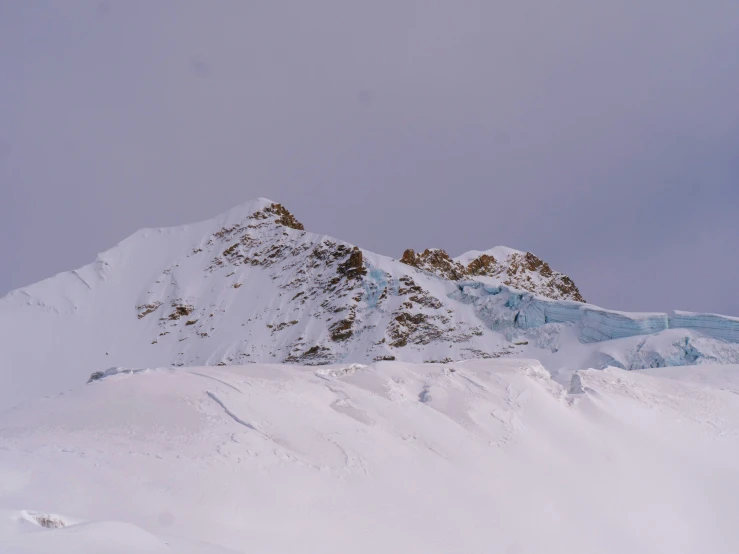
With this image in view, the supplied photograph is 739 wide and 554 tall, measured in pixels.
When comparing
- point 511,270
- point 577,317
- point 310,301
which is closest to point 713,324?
point 577,317

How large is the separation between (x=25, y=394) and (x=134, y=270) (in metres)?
24.5

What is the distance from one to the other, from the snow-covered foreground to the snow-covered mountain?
3351 cm

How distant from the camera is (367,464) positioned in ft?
68.5

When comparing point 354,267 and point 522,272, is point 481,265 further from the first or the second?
point 354,267

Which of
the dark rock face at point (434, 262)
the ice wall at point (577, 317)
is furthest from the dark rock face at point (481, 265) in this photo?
the ice wall at point (577, 317)

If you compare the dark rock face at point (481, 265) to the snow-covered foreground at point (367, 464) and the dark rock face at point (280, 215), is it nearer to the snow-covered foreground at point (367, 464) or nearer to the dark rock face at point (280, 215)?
the dark rock face at point (280, 215)

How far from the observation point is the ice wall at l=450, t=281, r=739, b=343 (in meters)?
60.7

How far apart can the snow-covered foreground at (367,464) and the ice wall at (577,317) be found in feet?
104

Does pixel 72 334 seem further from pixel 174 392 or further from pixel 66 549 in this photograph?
pixel 66 549

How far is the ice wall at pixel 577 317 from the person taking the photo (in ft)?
199

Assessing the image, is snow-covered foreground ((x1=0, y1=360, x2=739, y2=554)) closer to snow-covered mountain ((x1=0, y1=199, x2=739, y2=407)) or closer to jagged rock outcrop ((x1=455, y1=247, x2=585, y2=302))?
snow-covered mountain ((x1=0, y1=199, x2=739, y2=407))

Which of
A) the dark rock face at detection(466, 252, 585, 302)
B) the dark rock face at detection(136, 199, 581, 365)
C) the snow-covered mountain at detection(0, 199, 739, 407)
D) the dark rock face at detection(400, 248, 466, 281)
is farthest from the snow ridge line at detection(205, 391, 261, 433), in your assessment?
the dark rock face at detection(466, 252, 585, 302)

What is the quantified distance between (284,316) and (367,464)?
60.8m

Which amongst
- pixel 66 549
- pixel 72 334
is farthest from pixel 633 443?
pixel 72 334
